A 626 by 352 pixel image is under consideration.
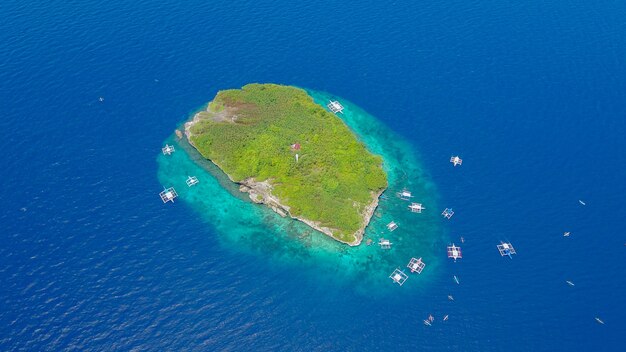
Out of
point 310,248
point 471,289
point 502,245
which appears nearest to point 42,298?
point 310,248

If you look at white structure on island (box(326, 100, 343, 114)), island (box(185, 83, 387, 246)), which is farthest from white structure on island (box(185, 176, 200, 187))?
A: white structure on island (box(326, 100, 343, 114))

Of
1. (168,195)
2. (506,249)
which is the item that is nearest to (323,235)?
(168,195)

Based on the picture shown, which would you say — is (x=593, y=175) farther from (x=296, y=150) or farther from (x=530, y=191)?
(x=296, y=150)

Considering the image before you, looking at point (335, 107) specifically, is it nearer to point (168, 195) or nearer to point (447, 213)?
point (447, 213)

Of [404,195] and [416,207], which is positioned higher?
[404,195]

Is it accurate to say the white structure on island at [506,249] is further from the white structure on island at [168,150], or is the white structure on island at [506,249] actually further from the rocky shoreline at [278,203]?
the white structure on island at [168,150]

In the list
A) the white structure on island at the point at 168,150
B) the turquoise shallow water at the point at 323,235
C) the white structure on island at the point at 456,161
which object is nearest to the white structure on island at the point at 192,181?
the turquoise shallow water at the point at 323,235
